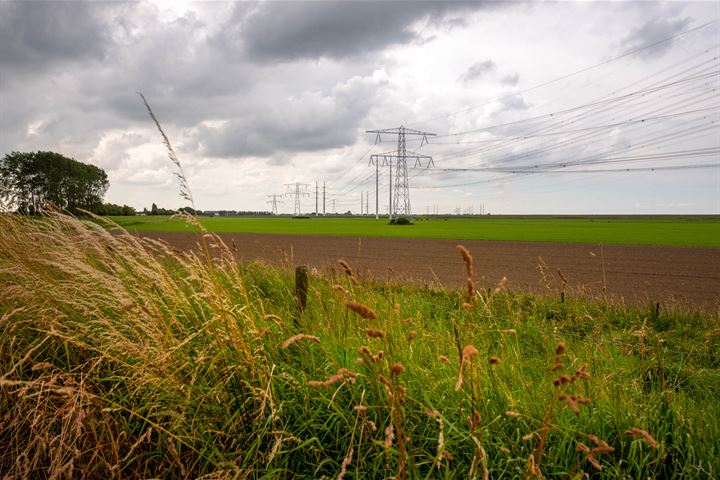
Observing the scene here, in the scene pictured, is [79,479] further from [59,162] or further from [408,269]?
[59,162]

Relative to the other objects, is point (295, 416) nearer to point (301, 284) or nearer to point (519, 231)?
point (301, 284)

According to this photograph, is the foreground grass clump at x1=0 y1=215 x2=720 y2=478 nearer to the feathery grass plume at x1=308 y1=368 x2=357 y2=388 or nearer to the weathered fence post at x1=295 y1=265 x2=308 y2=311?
the feathery grass plume at x1=308 y1=368 x2=357 y2=388

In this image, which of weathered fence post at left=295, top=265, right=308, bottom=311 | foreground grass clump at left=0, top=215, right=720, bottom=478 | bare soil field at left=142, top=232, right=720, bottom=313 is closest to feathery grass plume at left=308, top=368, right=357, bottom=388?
foreground grass clump at left=0, top=215, right=720, bottom=478

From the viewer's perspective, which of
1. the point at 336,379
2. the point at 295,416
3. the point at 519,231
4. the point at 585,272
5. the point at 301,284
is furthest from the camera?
the point at 519,231

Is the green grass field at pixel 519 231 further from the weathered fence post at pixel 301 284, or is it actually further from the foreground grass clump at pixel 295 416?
the foreground grass clump at pixel 295 416

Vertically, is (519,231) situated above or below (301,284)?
below

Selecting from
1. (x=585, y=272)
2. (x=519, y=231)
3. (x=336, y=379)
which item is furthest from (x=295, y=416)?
(x=519, y=231)

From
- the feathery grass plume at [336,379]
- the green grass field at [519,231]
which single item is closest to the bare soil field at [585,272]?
the feathery grass plume at [336,379]

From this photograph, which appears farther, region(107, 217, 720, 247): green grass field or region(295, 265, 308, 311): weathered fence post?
region(107, 217, 720, 247): green grass field

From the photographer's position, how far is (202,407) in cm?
319

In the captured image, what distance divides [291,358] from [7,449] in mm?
2603

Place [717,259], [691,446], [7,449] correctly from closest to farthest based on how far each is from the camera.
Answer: [691,446]
[7,449]
[717,259]

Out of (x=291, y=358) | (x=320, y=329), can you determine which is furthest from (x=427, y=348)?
(x=291, y=358)

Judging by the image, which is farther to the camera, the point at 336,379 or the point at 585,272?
the point at 585,272
